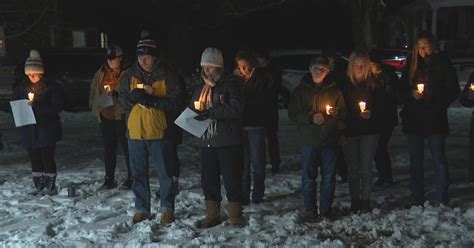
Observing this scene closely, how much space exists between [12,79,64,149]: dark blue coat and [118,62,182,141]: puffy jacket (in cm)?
164

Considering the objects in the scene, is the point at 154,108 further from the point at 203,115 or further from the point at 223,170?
the point at 223,170

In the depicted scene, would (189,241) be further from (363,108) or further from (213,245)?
(363,108)

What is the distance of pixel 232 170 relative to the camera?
6297 mm

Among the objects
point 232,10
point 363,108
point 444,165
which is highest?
point 232,10

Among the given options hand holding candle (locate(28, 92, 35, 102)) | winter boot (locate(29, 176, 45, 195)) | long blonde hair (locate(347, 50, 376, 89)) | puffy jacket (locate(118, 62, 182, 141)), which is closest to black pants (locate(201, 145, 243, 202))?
puffy jacket (locate(118, 62, 182, 141))

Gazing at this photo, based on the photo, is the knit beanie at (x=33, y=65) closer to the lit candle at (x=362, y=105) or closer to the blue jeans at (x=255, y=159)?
the blue jeans at (x=255, y=159)

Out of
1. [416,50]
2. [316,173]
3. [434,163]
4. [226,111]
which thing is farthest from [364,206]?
[226,111]

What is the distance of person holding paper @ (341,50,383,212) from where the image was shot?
6.57 metres

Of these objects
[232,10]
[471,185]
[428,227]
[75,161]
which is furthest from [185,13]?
[428,227]

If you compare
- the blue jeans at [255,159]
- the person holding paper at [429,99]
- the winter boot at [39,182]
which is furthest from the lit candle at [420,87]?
the winter boot at [39,182]

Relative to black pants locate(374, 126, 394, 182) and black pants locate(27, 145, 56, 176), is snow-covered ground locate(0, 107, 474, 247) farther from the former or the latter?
black pants locate(27, 145, 56, 176)

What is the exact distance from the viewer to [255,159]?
23.8 feet

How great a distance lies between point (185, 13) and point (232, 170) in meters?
22.0

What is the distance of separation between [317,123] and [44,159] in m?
3.61
